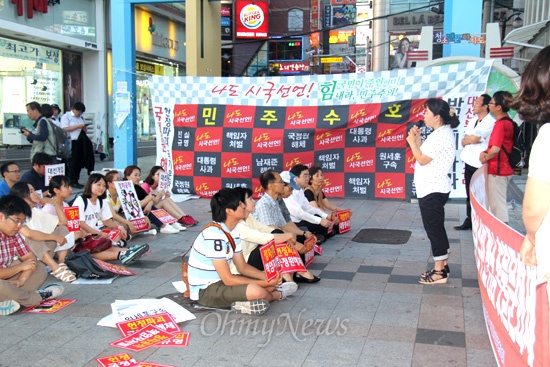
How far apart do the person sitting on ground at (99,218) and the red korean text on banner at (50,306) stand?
110 cm

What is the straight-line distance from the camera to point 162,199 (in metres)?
8.17

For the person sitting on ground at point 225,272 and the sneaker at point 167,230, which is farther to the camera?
the sneaker at point 167,230

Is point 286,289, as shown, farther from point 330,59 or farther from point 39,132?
point 330,59

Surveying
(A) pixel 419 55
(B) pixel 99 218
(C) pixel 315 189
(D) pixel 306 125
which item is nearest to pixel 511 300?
(C) pixel 315 189

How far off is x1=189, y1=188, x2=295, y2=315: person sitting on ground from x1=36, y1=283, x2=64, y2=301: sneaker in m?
1.23

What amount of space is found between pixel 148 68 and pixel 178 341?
18.2m

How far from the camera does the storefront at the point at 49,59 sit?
14898 mm

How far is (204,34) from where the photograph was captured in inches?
516

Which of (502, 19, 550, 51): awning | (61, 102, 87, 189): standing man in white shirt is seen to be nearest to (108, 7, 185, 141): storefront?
(61, 102, 87, 189): standing man in white shirt

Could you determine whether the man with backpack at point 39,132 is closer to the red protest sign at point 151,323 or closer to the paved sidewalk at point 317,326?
the paved sidewalk at point 317,326

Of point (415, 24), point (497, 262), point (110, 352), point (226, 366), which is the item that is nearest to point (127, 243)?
point (110, 352)

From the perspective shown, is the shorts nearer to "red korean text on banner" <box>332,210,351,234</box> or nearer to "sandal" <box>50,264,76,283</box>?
"sandal" <box>50,264,76,283</box>

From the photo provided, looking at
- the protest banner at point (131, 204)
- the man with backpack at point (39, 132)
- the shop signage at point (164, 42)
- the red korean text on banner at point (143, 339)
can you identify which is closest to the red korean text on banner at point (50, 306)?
the red korean text on banner at point (143, 339)

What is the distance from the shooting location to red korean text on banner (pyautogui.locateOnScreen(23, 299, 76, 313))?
4.53 metres
